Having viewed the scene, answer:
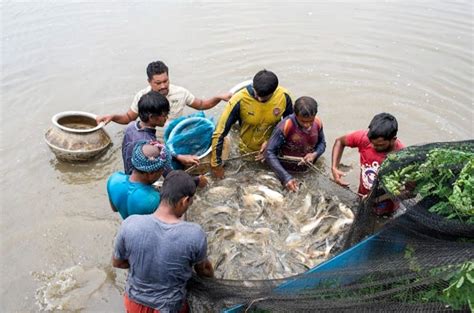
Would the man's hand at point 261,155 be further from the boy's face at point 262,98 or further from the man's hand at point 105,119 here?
the man's hand at point 105,119

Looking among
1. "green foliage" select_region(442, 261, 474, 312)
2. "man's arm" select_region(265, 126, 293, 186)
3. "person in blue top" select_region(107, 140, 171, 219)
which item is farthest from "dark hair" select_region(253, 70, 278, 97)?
"green foliage" select_region(442, 261, 474, 312)

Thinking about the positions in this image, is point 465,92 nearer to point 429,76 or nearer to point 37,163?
point 429,76

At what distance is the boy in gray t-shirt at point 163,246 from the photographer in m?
3.36

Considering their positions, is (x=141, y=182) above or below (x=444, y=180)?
below

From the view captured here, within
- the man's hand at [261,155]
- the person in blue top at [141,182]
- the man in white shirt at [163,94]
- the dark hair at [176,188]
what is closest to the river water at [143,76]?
the man in white shirt at [163,94]

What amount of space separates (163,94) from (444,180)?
382 cm

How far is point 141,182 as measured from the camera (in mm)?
4059

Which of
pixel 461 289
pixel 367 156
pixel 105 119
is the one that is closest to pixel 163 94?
pixel 105 119

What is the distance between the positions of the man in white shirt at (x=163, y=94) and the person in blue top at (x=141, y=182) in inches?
77.5

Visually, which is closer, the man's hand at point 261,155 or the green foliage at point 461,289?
the green foliage at point 461,289

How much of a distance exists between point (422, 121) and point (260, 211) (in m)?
Answer: 4.51

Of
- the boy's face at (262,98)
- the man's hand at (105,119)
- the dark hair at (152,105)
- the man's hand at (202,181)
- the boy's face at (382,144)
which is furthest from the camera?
the man's hand at (105,119)

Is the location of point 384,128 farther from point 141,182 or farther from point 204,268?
point 141,182

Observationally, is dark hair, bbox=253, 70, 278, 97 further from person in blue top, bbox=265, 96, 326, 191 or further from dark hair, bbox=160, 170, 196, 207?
dark hair, bbox=160, 170, 196, 207
